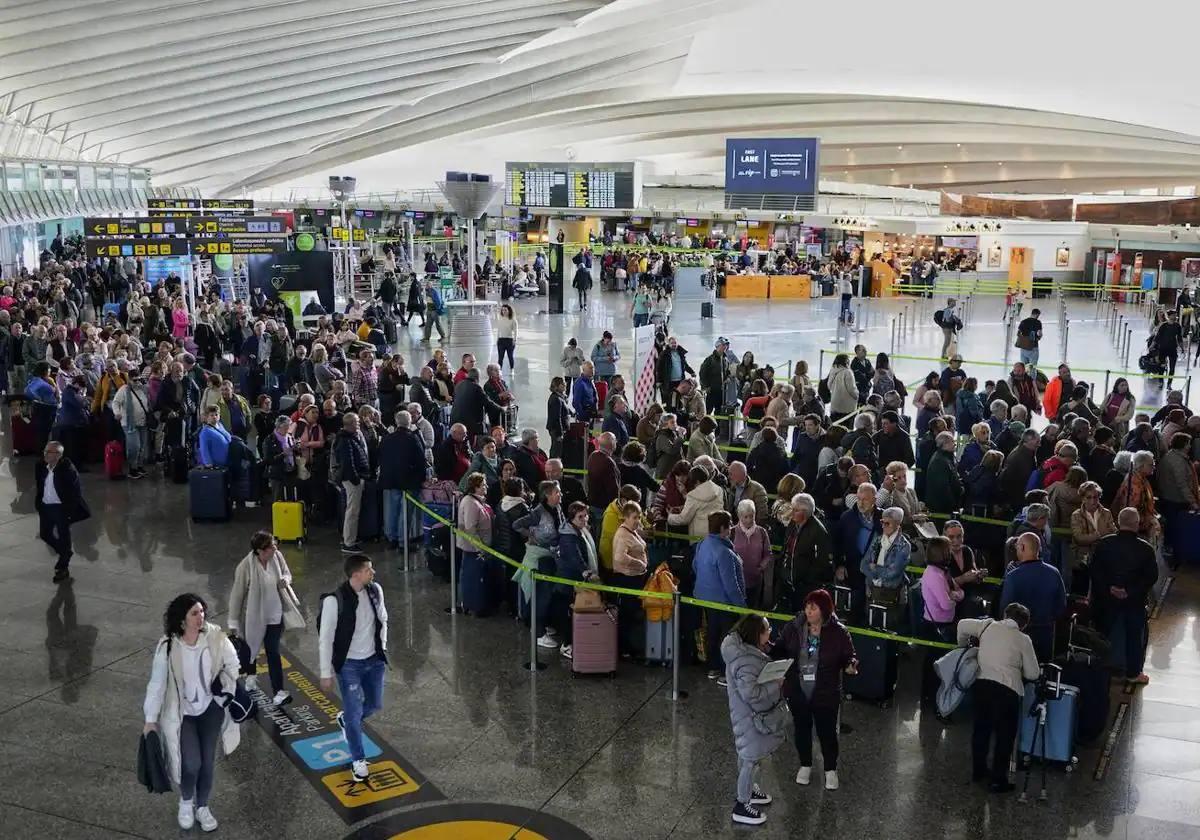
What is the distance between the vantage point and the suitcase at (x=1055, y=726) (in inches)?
279

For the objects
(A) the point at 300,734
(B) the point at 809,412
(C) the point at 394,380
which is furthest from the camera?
(C) the point at 394,380

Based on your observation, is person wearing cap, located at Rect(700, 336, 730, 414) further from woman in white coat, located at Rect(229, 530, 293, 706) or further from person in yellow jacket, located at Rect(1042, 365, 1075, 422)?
woman in white coat, located at Rect(229, 530, 293, 706)

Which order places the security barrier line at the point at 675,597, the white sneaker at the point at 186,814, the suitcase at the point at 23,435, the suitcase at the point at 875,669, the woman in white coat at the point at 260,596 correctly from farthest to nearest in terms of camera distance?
1. the suitcase at the point at 23,435
2. the suitcase at the point at 875,669
3. the security barrier line at the point at 675,597
4. the woman in white coat at the point at 260,596
5. the white sneaker at the point at 186,814

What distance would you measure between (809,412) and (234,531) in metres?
6.37

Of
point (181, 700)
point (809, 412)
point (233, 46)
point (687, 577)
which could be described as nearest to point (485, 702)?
point (687, 577)

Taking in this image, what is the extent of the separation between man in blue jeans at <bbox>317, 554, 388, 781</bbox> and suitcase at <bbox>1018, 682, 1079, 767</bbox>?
3.88 m

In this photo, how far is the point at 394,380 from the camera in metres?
15.5

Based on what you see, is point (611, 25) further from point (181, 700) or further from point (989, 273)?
point (181, 700)

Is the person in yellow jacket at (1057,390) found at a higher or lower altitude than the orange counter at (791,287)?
lower

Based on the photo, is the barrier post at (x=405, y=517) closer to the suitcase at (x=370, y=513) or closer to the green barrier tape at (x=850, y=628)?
the suitcase at (x=370, y=513)

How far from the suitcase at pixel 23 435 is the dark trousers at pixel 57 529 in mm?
5466

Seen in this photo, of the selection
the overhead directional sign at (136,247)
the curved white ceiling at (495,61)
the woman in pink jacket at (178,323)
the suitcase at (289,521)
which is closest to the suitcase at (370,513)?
the suitcase at (289,521)

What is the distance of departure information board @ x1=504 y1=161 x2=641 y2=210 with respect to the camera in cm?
4881

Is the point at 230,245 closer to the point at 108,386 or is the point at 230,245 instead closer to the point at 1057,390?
the point at 108,386
